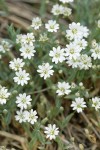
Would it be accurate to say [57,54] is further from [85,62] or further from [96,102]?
[96,102]

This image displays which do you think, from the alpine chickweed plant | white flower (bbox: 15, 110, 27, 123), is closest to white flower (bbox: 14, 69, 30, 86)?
the alpine chickweed plant

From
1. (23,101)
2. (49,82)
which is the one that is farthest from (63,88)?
(23,101)

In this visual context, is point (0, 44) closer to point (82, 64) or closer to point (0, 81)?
point (0, 81)

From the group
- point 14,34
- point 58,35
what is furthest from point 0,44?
point 58,35

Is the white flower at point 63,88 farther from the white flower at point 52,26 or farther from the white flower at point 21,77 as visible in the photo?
the white flower at point 52,26

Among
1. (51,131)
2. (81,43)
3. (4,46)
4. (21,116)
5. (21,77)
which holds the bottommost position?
(51,131)

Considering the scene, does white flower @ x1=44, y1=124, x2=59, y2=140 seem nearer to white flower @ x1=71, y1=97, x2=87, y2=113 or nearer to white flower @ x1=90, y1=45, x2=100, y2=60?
white flower @ x1=71, y1=97, x2=87, y2=113
